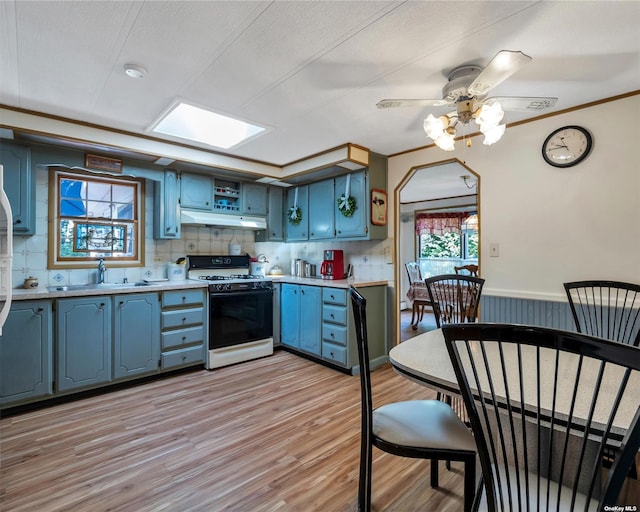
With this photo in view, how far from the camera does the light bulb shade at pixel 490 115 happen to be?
170cm

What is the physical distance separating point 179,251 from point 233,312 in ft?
3.26

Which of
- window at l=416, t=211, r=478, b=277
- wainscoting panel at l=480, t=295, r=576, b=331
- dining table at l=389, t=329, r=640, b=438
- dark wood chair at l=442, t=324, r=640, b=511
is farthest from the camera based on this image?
window at l=416, t=211, r=478, b=277

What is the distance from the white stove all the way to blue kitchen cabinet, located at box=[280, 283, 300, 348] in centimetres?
18

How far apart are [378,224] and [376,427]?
252cm

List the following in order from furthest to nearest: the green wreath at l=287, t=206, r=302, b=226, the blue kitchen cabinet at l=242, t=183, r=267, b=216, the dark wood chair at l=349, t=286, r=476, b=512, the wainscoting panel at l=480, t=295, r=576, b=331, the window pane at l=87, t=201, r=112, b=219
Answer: the green wreath at l=287, t=206, r=302, b=226 → the blue kitchen cabinet at l=242, t=183, r=267, b=216 → the window pane at l=87, t=201, r=112, b=219 → the wainscoting panel at l=480, t=295, r=576, b=331 → the dark wood chair at l=349, t=286, r=476, b=512

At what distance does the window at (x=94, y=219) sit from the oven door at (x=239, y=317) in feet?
3.28

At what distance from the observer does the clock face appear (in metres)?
2.43

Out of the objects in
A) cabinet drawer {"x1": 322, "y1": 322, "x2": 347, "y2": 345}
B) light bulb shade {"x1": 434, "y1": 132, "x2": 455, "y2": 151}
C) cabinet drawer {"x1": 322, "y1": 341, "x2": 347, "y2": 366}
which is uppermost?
light bulb shade {"x1": 434, "y1": 132, "x2": 455, "y2": 151}

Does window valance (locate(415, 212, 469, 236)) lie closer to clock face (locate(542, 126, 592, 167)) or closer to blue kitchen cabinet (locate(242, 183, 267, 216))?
blue kitchen cabinet (locate(242, 183, 267, 216))

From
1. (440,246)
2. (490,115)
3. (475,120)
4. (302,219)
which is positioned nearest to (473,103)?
(475,120)

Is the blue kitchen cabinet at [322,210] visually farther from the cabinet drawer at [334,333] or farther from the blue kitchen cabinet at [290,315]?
the cabinet drawer at [334,333]

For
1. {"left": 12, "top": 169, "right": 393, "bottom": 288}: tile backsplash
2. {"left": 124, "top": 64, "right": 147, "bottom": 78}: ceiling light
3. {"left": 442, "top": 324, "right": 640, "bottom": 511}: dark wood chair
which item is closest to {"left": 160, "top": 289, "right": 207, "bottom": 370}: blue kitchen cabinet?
{"left": 12, "top": 169, "right": 393, "bottom": 288}: tile backsplash

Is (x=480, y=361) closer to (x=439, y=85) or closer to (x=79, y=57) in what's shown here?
(x=439, y=85)

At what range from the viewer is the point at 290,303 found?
396 centimetres
